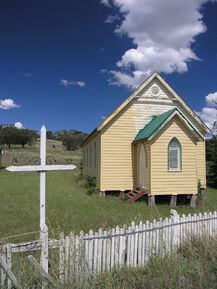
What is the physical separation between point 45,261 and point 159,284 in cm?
→ 199

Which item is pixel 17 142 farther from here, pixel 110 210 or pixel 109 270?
pixel 109 270

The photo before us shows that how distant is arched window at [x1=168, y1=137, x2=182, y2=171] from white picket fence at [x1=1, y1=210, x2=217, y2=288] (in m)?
8.00

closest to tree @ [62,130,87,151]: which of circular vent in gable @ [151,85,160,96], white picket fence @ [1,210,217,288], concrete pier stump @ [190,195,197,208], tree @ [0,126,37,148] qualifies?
tree @ [0,126,37,148]

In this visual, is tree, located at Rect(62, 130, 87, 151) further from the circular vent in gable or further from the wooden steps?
the wooden steps

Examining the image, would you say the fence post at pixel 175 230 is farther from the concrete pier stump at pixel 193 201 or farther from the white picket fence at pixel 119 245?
the concrete pier stump at pixel 193 201

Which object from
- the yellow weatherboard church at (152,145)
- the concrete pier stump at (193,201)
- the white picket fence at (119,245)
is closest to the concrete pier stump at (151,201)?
→ the yellow weatherboard church at (152,145)

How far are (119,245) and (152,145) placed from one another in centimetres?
984

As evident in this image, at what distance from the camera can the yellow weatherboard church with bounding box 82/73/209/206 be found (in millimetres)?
16641

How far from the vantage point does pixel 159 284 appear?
5.90m

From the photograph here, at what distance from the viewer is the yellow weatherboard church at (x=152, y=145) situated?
16.6 metres

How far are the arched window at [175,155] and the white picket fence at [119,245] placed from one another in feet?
26.3

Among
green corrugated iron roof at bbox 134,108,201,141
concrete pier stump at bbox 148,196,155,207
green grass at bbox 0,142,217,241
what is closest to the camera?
green grass at bbox 0,142,217,241

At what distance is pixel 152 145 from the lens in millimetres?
16484

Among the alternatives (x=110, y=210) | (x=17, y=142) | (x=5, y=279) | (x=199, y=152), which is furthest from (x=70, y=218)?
(x=17, y=142)
